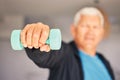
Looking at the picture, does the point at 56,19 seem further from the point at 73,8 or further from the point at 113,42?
the point at 113,42

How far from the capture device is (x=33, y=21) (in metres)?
1.34

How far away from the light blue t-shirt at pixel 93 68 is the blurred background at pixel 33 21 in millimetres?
370

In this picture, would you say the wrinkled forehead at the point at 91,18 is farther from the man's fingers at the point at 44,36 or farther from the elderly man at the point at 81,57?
the man's fingers at the point at 44,36

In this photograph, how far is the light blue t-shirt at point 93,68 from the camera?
3.04ft

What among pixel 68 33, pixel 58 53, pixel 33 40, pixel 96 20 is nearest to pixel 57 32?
pixel 33 40

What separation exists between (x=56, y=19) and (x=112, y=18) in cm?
28

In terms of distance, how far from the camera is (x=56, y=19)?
54.4 inches

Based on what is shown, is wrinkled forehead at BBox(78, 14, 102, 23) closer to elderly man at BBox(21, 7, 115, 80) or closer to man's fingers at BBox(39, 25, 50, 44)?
elderly man at BBox(21, 7, 115, 80)

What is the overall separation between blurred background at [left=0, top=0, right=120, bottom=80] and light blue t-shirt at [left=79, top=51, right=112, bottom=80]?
1.22ft

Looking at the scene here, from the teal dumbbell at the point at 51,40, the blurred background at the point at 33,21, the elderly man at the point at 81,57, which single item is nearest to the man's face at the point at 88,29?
the elderly man at the point at 81,57

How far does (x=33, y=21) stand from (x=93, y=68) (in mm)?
483

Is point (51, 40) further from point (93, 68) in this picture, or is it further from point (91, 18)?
point (91, 18)

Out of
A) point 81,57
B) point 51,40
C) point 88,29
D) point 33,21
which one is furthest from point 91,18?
point 51,40

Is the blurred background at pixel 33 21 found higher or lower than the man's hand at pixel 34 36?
lower
